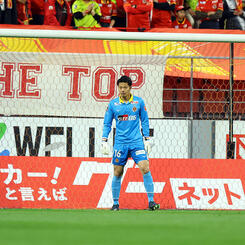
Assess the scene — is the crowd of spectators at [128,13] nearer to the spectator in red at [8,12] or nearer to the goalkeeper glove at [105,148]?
the spectator in red at [8,12]

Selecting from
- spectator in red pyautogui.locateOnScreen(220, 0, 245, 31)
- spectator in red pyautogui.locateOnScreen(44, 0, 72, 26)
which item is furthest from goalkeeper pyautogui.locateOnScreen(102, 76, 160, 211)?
spectator in red pyautogui.locateOnScreen(220, 0, 245, 31)

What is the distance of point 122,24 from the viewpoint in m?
11.5

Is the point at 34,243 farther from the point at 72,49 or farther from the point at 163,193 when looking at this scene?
the point at 72,49

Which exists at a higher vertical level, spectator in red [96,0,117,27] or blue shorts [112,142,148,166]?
spectator in red [96,0,117,27]

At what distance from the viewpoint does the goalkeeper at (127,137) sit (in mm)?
7613

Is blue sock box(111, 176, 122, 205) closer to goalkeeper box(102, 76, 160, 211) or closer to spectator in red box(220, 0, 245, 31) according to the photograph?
goalkeeper box(102, 76, 160, 211)

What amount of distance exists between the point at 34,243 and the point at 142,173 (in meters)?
4.00

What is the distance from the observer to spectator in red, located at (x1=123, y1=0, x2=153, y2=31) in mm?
10969

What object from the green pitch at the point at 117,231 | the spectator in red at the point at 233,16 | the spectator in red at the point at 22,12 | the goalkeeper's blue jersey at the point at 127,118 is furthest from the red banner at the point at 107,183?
the spectator in red at the point at 233,16

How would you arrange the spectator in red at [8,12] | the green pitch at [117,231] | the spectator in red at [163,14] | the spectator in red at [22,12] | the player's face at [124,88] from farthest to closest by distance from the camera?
the spectator in red at [163,14], the spectator in red at [22,12], the spectator in red at [8,12], the player's face at [124,88], the green pitch at [117,231]

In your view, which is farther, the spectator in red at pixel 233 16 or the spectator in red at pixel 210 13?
the spectator in red at pixel 233 16

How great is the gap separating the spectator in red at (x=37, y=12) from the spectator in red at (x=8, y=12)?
24.7 inches

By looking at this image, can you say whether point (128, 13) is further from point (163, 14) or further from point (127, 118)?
point (127, 118)

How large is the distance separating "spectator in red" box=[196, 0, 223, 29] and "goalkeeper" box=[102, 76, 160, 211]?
4.32 meters
